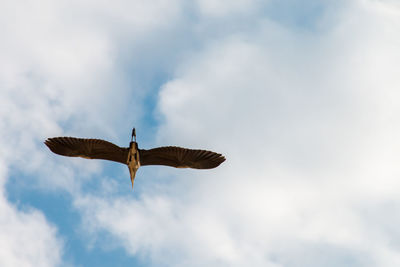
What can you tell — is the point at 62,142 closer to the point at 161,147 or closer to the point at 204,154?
the point at 161,147

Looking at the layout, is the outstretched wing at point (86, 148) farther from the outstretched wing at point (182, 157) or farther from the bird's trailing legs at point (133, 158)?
the outstretched wing at point (182, 157)

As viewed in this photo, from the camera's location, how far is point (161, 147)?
31.3 m

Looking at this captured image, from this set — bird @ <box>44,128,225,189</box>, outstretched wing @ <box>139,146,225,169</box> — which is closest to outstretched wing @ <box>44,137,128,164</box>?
bird @ <box>44,128,225,189</box>

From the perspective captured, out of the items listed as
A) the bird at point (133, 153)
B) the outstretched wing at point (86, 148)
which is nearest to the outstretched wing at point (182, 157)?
the bird at point (133, 153)

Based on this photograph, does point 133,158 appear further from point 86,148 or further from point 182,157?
point 182,157

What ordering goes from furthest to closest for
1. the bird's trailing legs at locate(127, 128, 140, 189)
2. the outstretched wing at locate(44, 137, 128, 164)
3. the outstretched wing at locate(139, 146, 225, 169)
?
1. the bird's trailing legs at locate(127, 128, 140, 189)
2. the outstretched wing at locate(139, 146, 225, 169)
3. the outstretched wing at locate(44, 137, 128, 164)

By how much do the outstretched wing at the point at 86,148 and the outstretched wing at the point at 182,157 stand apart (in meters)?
1.28

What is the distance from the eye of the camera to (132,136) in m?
32.2

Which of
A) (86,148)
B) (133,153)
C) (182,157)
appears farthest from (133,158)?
(182,157)

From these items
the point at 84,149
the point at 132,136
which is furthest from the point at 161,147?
the point at 84,149

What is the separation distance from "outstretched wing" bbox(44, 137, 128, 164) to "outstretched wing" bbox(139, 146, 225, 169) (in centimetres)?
128

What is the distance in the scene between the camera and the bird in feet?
102

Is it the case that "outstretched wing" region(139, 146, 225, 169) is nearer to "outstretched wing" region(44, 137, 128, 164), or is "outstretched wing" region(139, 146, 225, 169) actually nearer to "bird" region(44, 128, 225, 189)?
"bird" region(44, 128, 225, 189)

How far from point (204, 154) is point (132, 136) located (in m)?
3.93
